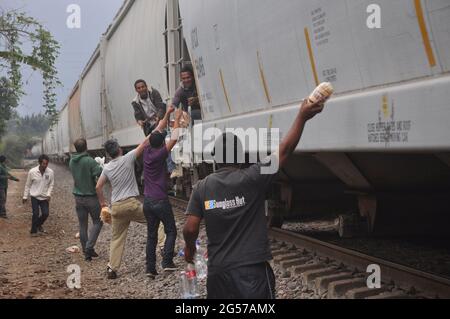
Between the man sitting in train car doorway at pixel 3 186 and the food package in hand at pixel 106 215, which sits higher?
the man sitting in train car doorway at pixel 3 186

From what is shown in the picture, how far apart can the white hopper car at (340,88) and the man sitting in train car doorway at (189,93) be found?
0.39 m

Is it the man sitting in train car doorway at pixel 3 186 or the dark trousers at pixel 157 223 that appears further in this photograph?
the man sitting in train car doorway at pixel 3 186

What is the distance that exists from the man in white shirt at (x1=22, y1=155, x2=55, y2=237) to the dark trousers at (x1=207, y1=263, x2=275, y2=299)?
7874 millimetres

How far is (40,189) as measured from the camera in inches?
420

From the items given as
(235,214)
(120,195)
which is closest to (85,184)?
(120,195)

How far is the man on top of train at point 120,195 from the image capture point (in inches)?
256

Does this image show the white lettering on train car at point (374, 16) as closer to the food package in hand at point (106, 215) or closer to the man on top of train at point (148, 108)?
the food package in hand at point (106, 215)

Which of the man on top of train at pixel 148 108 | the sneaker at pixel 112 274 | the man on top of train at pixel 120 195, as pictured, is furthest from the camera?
the man on top of train at pixel 148 108

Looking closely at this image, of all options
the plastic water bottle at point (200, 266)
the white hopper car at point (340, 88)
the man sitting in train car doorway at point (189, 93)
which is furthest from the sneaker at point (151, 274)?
the man sitting in train car doorway at point (189, 93)

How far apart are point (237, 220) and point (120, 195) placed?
3469mm

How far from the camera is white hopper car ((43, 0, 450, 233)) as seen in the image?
3.29 m

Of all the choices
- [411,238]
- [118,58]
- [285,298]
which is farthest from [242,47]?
[118,58]

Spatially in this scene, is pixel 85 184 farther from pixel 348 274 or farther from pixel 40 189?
pixel 348 274

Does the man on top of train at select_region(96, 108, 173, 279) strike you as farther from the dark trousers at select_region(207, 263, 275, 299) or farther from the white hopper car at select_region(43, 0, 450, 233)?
the dark trousers at select_region(207, 263, 275, 299)
